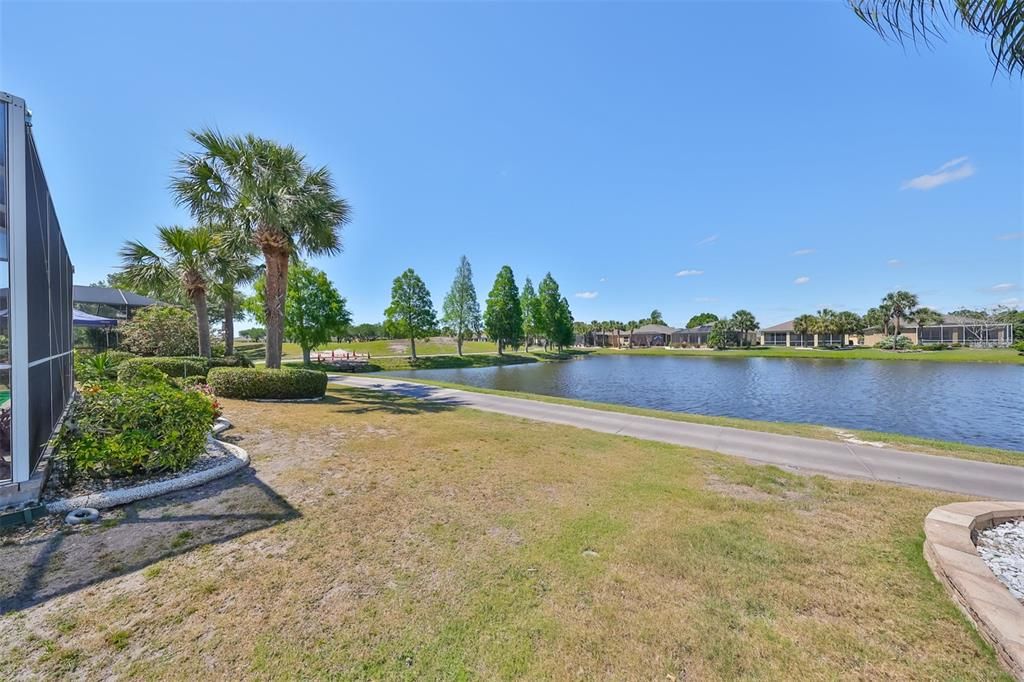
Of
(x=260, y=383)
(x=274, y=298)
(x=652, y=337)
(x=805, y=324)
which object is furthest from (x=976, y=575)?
(x=652, y=337)

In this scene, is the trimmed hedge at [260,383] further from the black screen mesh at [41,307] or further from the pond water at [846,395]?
the pond water at [846,395]

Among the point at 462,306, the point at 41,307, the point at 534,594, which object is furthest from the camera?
the point at 462,306

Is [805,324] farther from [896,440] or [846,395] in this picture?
[896,440]

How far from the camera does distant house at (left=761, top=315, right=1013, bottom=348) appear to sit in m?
60.3

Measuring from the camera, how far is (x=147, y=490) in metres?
4.33

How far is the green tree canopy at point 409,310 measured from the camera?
36031 mm

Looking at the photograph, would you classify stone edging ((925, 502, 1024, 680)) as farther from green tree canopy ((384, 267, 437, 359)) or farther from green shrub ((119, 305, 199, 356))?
green tree canopy ((384, 267, 437, 359))

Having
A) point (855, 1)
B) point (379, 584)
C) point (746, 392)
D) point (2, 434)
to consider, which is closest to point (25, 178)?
point (2, 434)

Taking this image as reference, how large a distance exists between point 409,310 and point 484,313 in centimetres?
990

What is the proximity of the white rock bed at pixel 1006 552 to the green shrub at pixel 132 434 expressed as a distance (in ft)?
26.1

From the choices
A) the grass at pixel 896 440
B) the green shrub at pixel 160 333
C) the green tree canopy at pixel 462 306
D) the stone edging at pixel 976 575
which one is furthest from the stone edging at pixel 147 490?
the green tree canopy at pixel 462 306

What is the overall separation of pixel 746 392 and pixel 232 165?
24.9m

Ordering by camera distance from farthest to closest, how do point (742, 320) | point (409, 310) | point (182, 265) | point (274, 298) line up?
point (742, 320) → point (409, 310) → point (182, 265) → point (274, 298)

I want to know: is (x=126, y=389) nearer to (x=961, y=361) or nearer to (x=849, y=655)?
(x=849, y=655)
